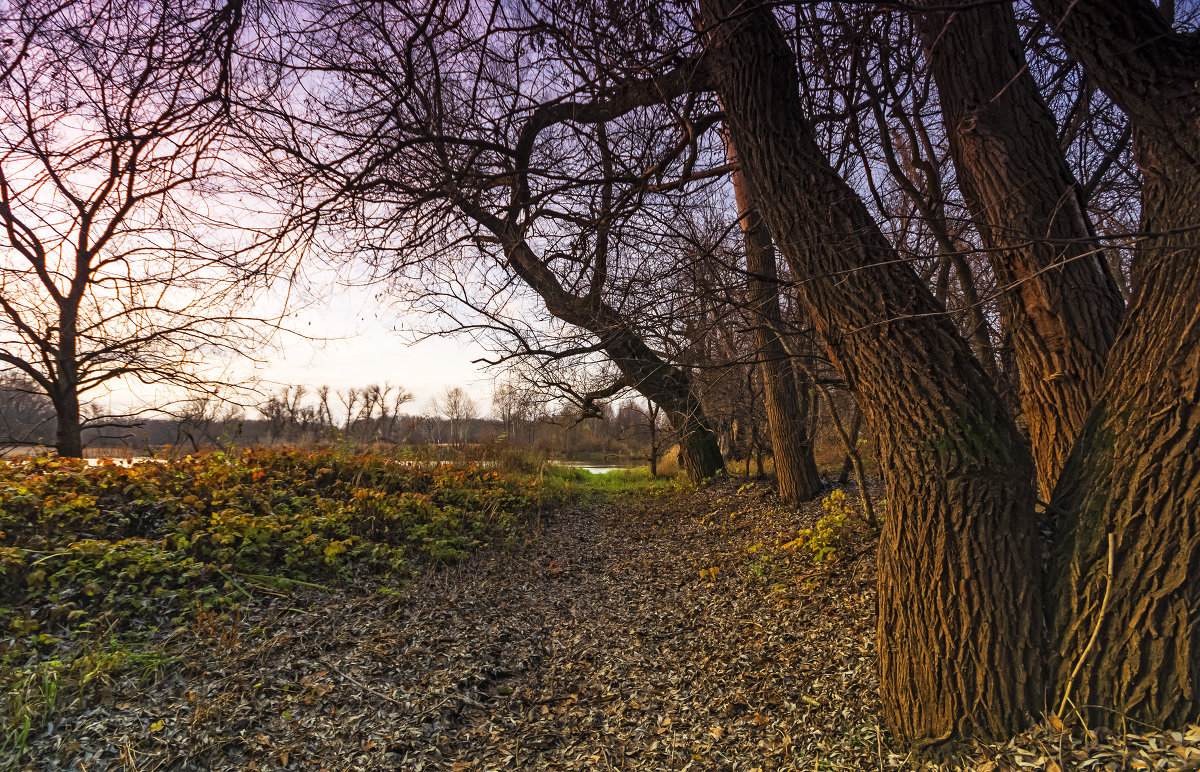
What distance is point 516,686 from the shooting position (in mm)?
3268

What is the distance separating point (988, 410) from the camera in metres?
2.28

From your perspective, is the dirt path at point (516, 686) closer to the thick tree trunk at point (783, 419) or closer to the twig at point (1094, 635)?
the twig at point (1094, 635)

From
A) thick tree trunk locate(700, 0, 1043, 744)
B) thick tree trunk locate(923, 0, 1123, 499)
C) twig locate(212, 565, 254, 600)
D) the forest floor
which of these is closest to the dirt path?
the forest floor

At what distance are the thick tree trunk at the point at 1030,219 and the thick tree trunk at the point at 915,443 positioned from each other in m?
0.69

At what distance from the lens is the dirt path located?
→ 8.13ft

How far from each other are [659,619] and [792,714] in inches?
63.0

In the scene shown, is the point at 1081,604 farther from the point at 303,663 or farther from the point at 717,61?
the point at 303,663

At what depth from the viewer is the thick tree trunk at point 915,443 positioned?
2.12 m

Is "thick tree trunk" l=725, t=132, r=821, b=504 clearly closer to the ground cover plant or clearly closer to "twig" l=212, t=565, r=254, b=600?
the ground cover plant

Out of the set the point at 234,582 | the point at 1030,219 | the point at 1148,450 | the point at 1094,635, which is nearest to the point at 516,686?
the point at 234,582

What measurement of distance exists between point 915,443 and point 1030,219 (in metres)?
1.42

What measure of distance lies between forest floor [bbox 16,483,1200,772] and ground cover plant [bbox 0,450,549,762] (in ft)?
0.71

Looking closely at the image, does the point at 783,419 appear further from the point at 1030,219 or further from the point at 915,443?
the point at 915,443

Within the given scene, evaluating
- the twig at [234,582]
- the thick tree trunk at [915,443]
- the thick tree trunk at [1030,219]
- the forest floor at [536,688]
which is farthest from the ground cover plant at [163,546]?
the thick tree trunk at [1030,219]
